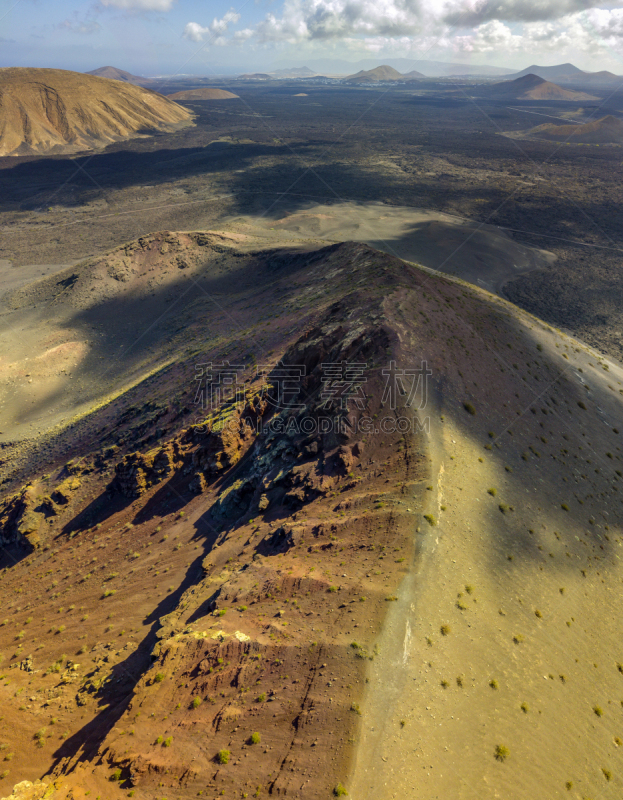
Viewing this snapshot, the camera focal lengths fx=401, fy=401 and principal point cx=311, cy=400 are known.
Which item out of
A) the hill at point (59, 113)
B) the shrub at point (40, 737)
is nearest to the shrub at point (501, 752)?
the shrub at point (40, 737)

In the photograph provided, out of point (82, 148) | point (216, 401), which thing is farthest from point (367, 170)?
point (216, 401)

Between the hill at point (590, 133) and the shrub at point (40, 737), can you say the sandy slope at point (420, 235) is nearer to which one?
the shrub at point (40, 737)

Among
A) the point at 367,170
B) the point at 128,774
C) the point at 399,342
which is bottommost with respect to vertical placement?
the point at 128,774

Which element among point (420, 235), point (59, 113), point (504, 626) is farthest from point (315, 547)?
point (59, 113)

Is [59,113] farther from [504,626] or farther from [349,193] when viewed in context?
[504,626]

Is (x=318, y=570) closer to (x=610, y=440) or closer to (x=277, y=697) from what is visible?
(x=277, y=697)

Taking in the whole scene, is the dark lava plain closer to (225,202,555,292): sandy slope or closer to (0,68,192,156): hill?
(225,202,555,292): sandy slope
